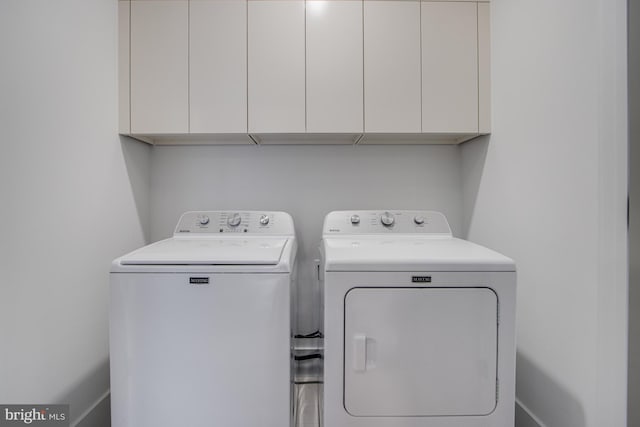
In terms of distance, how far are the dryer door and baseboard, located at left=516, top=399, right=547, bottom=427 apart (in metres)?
0.47

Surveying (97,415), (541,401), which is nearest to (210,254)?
(97,415)

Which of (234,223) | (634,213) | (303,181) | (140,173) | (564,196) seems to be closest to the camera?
(634,213)

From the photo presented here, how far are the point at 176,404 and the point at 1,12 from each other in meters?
1.48

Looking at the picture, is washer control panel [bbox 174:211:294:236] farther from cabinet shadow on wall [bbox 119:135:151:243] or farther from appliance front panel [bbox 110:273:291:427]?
appliance front panel [bbox 110:273:291:427]

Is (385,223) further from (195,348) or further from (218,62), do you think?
(218,62)

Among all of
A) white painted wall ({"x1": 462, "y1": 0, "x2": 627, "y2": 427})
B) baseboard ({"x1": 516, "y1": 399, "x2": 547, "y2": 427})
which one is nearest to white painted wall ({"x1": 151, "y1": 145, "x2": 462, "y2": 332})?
white painted wall ({"x1": 462, "y1": 0, "x2": 627, "y2": 427})

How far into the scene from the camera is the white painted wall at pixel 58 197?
116 cm

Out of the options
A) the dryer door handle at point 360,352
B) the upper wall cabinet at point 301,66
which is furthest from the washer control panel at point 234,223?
the dryer door handle at point 360,352

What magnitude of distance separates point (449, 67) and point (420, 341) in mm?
1402

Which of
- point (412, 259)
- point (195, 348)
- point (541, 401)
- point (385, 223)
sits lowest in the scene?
point (541, 401)

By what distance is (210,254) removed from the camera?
51.6 inches

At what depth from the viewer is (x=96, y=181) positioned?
62.7 inches

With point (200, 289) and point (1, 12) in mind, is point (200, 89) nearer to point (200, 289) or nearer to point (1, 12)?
point (1, 12)

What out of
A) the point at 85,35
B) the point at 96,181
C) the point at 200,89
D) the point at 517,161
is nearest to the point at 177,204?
the point at 96,181
